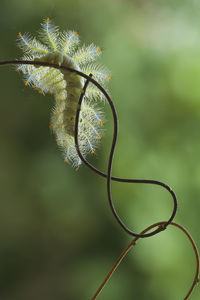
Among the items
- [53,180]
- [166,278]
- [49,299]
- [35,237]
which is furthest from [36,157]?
[166,278]

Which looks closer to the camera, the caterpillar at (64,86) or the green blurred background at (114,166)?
the caterpillar at (64,86)

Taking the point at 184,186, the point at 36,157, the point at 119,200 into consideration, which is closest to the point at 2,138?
the point at 36,157

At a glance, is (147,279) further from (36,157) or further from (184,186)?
(36,157)

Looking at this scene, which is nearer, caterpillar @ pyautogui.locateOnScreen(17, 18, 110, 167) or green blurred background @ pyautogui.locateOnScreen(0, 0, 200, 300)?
caterpillar @ pyautogui.locateOnScreen(17, 18, 110, 167)

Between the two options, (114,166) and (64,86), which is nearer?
(64,86)

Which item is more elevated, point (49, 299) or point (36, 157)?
point (36, 157)

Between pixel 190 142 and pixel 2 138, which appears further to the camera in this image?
pixel 190 142

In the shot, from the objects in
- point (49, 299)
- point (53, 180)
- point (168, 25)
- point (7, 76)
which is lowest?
point (49, 299)

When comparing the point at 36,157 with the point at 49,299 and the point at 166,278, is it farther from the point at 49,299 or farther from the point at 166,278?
the point at 166,278
